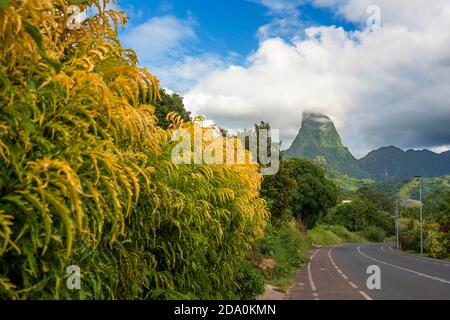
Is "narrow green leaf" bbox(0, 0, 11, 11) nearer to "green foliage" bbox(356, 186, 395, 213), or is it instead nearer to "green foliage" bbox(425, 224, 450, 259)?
"green foliage" bbox(425, 224, 450, 259)

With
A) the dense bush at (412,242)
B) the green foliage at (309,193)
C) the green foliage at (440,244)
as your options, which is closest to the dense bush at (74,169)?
the green foliage at (440,244)

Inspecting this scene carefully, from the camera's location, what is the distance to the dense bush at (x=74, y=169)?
8.06 ft

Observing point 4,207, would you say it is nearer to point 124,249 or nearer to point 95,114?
point 95,114

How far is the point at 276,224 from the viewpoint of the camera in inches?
883

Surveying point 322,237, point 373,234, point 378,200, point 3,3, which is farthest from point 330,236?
point 3,3

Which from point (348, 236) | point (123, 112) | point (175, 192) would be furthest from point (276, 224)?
point (348, 236)

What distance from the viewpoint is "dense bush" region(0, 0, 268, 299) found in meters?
2.46

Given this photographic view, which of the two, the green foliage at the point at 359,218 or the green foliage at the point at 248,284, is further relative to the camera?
the green foliage at the point at 359,218

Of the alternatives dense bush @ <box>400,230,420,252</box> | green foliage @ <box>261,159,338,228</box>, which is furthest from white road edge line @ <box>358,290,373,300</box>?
dense bush @ <box>400,230,420,252</box>

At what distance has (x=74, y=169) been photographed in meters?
2.67

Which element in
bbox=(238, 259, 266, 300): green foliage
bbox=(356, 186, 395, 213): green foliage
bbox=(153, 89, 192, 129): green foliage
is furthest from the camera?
bbox=(356, 186, 395, 213): green foliage

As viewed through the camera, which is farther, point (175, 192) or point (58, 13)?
point (175, 192)

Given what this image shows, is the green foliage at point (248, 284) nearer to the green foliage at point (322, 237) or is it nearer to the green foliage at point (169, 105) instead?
the green foliage at point (169, 105)

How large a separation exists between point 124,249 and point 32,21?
1.91m
